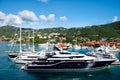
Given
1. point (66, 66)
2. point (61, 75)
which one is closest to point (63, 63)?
point (66, 66)

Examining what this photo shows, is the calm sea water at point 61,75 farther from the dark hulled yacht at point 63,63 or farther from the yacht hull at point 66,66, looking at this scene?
the dark hulled yacht at point 63,63

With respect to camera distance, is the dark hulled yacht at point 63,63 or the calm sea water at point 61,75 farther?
the dark hulled yacht at point 63,63

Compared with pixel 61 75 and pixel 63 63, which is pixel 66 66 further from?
pixel 61 75

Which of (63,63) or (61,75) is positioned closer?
(61,75)

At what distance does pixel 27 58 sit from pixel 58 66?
9051 millimetres

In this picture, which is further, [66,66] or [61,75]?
[66,66]

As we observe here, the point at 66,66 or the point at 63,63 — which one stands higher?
the point at 63,63

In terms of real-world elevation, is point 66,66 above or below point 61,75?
above

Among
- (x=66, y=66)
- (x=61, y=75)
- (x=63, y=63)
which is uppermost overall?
(x=63, y=63)

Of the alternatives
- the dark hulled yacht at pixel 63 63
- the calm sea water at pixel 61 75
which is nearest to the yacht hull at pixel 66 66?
the dark hulled yacht at pixel 63 63

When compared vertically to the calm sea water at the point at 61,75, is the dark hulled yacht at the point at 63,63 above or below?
above

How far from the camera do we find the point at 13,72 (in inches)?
1340

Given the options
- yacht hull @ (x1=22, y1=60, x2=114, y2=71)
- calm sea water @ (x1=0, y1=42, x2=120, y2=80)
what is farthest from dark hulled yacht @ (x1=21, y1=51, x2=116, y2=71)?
calm sea water @ (x1=0, y1=42, x2=120, y2=80)

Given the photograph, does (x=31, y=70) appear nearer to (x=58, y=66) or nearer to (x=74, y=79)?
(x=58, y=66)
